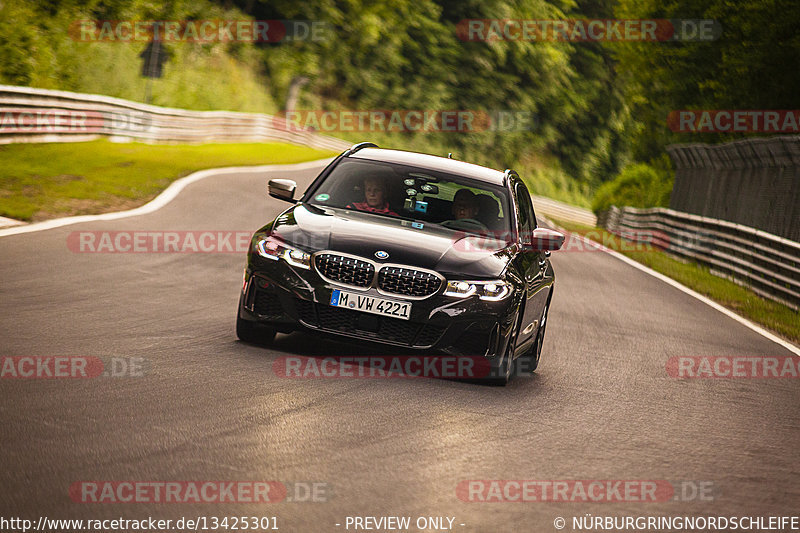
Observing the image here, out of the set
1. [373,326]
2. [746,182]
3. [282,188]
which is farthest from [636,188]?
[373,326]

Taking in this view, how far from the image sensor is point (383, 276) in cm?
763

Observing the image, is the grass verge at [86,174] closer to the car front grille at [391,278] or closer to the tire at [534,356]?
the tire at [534,356]

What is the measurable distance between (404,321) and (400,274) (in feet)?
1.05

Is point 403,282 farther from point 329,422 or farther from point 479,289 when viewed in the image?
point 329,422

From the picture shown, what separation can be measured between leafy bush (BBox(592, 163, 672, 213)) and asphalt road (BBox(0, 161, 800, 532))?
102 feet

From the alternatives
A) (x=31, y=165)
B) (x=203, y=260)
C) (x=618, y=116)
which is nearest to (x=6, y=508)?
(x=203, y=260)

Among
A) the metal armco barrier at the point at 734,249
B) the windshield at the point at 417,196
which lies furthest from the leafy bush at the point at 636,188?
the windshield at the point at 417,196

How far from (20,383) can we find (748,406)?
5439 millimetres

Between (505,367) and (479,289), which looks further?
(505,367)

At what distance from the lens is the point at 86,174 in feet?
66.4

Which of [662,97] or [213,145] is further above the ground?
[662,97]

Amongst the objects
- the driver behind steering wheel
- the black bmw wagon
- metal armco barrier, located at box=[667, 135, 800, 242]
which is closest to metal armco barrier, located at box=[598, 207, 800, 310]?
metal armco barrier, located at box=[667, 135, 800, 242]

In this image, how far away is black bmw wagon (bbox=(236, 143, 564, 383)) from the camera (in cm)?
764

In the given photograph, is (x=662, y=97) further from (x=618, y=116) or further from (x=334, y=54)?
(x=618, y=116)
